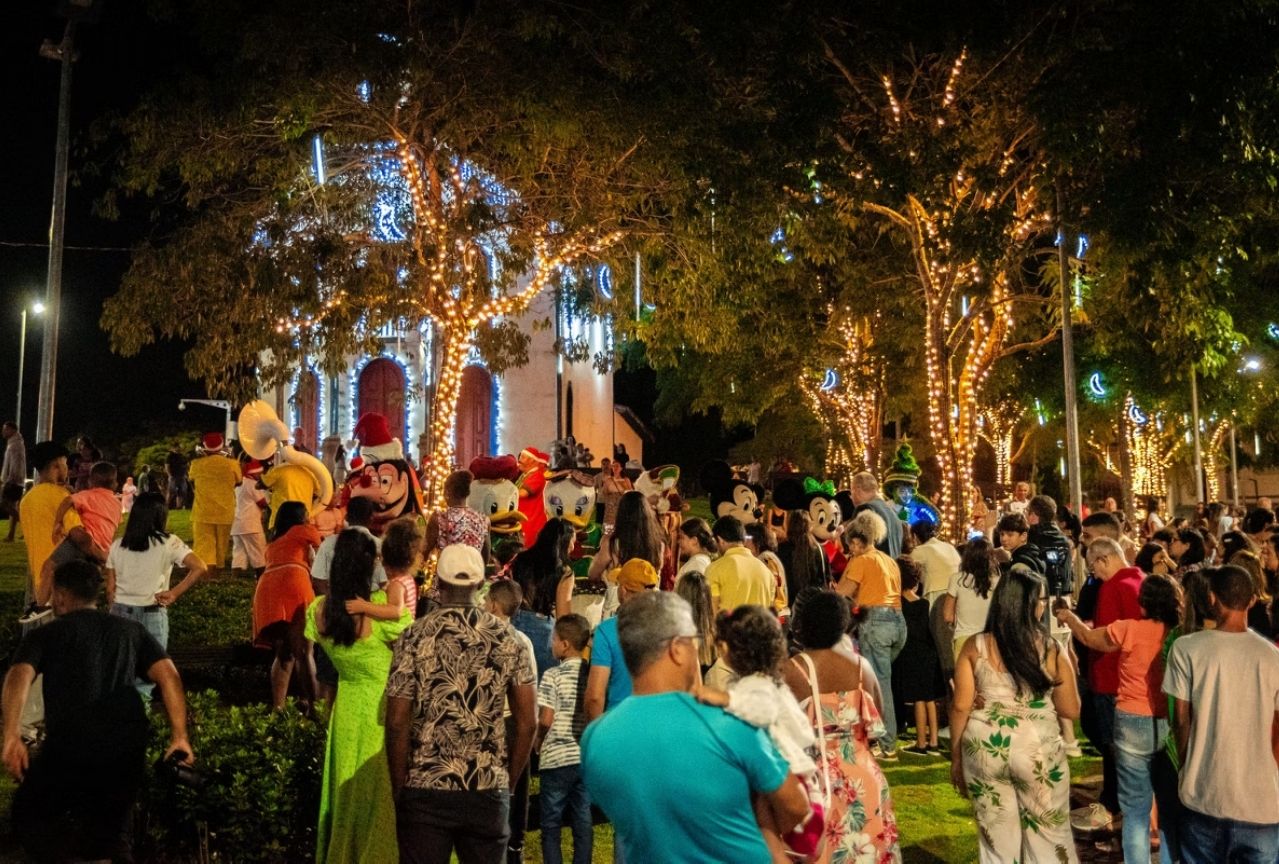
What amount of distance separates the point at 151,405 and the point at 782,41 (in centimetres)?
4902

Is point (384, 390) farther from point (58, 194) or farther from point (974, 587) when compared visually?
point (974, 587)

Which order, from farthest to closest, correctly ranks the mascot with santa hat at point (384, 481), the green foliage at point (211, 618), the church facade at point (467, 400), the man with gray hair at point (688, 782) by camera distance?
the church facade at point (467, 400) → the mascot with santa hat at point (384, 481) → the green foliage at point (211, 618) → the man with gray hair at point (688, 782)

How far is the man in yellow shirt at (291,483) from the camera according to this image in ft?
43.0

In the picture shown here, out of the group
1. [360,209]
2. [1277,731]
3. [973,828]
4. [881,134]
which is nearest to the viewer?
[1277,731]

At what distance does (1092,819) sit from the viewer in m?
7.63

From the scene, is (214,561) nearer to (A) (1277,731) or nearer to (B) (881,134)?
(B) (881,134)

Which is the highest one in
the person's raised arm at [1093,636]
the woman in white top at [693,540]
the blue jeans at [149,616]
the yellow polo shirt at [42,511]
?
the yellow polo shirt at [42,511]

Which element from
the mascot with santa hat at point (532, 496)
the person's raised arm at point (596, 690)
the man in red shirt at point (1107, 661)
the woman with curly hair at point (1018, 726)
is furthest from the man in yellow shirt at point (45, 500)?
the man in red shirt at point (1107, 661)

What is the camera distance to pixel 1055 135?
15.5 meters

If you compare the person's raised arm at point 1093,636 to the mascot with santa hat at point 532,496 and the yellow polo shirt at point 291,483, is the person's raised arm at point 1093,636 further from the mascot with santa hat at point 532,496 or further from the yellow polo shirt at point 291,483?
the mascot with santa hat at point 532,496

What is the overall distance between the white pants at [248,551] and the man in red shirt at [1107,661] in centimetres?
1063

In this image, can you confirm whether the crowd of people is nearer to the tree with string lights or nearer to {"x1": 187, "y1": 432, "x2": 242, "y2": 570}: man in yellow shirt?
{"x1": 187, "y1": 432, "x2": 242, "y2": 570}: man in yellow shirt

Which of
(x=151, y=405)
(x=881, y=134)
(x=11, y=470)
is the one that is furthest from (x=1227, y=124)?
(x=151, y=405)

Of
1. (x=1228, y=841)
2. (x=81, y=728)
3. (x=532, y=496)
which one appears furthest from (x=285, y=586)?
(x=532, y=496)
